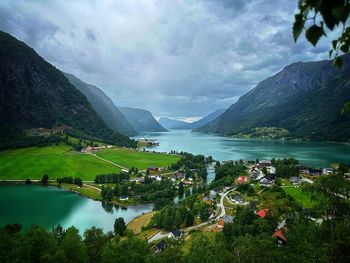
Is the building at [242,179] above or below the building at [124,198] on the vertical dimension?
above

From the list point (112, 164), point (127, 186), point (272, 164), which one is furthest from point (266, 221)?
point (112, 164)

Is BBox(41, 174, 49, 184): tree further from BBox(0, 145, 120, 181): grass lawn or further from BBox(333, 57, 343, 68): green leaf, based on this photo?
BBox(333, 57, 343, 68): green leaf

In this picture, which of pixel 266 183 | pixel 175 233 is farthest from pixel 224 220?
pixel 266 183

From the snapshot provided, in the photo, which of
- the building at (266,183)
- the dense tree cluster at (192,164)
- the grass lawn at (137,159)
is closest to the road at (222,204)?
the building at (266,183)

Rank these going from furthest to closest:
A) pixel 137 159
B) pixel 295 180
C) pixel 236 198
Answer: pixel 137 159
pixel 295 180
pixel 236 198

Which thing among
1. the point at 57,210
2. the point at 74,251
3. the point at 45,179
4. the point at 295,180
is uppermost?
the point at 74,251

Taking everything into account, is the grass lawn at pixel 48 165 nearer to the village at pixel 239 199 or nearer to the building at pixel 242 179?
the village at pixel 239 199

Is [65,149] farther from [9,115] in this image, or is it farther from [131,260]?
[131,260]

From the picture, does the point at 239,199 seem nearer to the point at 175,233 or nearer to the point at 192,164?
the point at 175,233
